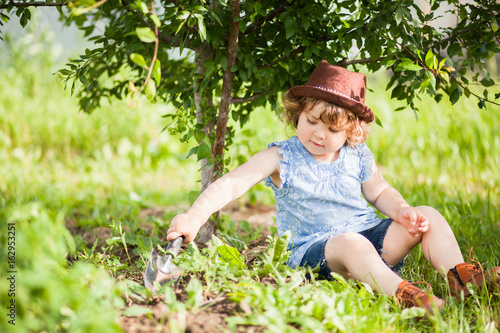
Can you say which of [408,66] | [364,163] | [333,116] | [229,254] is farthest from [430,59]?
[229,254]

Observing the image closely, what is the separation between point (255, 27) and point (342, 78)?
457 millimetres

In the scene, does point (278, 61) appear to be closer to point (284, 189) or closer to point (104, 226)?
point (284, 189)

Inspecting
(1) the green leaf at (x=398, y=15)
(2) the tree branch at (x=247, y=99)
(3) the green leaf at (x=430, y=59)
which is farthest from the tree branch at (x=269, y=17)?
(3) the green leaf at (x=430, y=59)

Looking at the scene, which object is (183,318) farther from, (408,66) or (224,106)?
(408,66)

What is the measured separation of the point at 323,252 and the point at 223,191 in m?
0.47

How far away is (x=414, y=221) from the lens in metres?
1.81

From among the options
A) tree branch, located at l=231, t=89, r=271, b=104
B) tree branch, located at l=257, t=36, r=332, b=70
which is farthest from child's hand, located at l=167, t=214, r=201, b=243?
tree branch, located at l=257, t=36, r=332, b=70

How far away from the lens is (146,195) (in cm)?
350

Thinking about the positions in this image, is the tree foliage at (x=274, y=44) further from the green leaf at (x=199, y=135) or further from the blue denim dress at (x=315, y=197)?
the blue denim dress at (x=315, y=197)

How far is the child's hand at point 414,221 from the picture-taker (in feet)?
5.94

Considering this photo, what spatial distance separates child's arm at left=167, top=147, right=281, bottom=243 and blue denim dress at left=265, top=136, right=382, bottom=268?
64 millimetres

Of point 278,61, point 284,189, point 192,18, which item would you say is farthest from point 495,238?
point 192,18

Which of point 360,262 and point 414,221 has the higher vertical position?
point 414,221

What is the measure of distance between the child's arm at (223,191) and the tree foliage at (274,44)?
0.20 m
